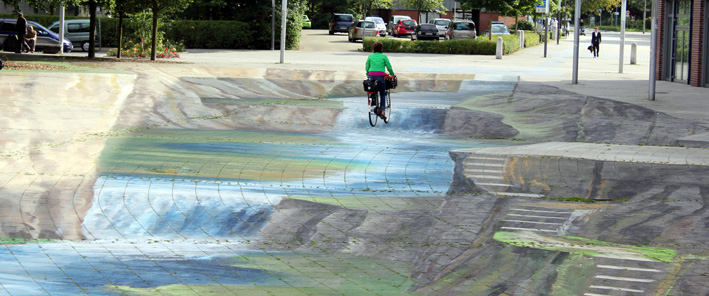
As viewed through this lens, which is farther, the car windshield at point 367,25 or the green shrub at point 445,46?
the car windshield at point 367,25

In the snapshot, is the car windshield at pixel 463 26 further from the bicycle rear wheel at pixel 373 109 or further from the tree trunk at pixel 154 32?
the bicycle rear wheel at pixel 373 109

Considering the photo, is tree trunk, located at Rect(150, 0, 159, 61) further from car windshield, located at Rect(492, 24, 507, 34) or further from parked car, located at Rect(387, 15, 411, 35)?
parked car, located at Rect(387, 15, 411, 35)

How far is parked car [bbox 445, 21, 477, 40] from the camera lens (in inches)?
2125

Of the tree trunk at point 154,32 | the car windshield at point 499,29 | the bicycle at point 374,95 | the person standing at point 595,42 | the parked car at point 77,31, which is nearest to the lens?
the bicycle at point 374,95

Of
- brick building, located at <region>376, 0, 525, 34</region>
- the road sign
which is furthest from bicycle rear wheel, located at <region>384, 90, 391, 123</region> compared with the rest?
brick building, located at <region>376, 0, 525, 34</region>

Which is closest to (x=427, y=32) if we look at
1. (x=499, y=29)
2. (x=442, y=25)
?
(x=442, y=25)

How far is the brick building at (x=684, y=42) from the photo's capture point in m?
26.7

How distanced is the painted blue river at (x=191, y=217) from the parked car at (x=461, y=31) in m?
40.7

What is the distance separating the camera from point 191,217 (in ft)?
26.8

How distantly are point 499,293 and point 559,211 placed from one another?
10.1ft

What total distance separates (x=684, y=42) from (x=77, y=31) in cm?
2622

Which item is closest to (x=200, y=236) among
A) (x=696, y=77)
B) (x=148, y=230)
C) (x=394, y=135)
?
(x=148, y=230)

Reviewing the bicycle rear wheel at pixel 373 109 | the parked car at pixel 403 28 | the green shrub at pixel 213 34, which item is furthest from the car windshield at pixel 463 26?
the bicycle rear wheel at pixel 373 109

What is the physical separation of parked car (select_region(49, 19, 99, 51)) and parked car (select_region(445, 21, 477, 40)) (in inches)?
917
